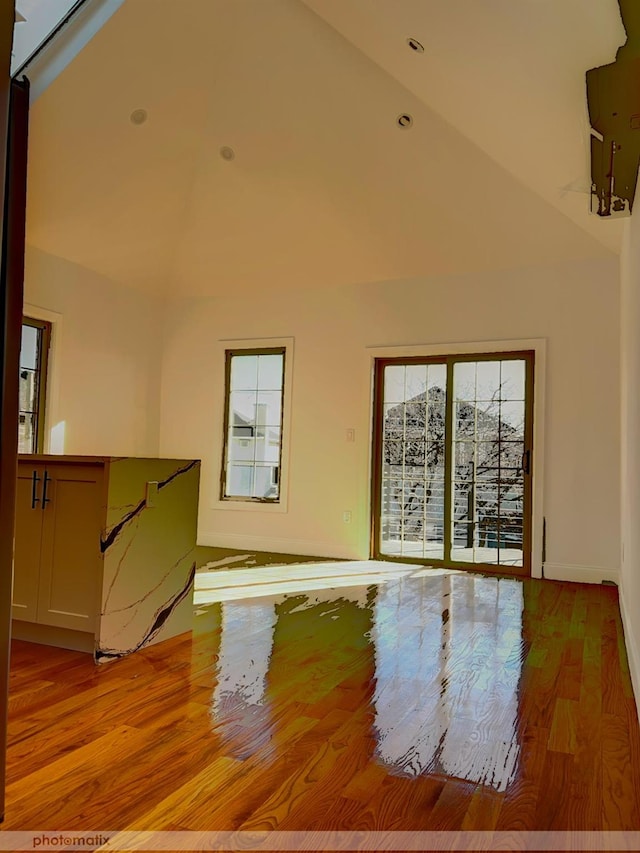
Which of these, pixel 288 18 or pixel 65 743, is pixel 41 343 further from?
pixel 65 743

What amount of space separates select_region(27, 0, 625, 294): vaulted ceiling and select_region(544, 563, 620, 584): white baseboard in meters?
2.67

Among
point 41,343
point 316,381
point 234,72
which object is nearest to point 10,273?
point 234,72

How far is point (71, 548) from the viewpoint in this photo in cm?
320

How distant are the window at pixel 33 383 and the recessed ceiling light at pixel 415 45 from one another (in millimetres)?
3932

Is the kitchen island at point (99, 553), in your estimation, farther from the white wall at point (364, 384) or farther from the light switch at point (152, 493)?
the white wall at point (364, 384)

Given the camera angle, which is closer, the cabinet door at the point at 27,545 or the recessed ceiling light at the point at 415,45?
the cabinet door at the point at 27,545

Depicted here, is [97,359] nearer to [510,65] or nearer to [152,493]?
[152,493]

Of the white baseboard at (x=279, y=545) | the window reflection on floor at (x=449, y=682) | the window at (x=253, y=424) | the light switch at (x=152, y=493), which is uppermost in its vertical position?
the window at (x=253, y=424)

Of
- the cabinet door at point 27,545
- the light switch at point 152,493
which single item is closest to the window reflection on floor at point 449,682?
the light switch at point 152,493

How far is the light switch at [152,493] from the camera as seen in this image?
3297 millimetres

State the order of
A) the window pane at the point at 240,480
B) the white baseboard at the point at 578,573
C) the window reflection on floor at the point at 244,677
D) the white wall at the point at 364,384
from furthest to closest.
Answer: the window pane at the point at 240,480
the white wall at the point at 364,384
the white baseboard at the point at 578,573
the window reflection on floor at the point at 244,677

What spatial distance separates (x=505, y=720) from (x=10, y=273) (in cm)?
225

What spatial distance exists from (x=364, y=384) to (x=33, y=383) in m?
3.13

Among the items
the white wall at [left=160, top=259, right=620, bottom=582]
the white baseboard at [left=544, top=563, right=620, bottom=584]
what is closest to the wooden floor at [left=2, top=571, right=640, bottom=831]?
the white baseboard at [left=544, top=563, right=620, bottom=584]
